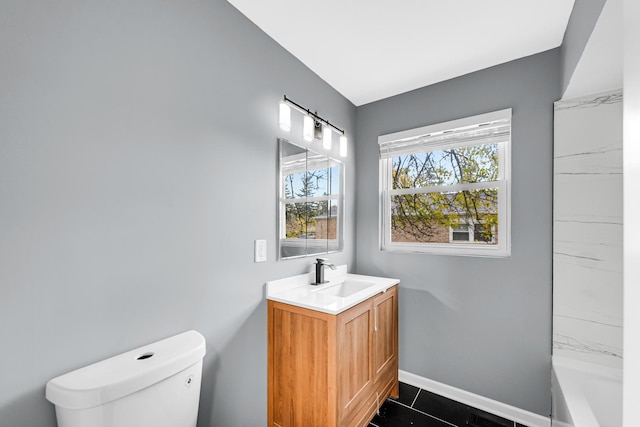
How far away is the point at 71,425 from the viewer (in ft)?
2.76

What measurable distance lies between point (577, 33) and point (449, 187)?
1.11m

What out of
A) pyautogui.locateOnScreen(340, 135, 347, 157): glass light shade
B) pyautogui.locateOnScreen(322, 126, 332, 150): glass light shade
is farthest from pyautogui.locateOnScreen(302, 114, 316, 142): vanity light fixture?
pyautogui.locateOnScreen(340, 135, 347, 157): glass light shade

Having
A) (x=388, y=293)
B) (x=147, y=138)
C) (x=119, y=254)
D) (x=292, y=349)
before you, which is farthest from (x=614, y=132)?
(x=119, y=254)

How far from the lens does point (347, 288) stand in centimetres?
220

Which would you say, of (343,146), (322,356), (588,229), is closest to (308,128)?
(343,146)

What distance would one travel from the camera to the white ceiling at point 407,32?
1500mm

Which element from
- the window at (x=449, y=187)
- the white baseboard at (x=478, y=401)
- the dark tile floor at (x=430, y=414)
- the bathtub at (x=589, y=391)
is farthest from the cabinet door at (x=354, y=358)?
the bathtub at (x=589, y=391)

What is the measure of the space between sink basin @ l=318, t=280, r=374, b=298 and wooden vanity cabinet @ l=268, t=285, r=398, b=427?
0.91 feet

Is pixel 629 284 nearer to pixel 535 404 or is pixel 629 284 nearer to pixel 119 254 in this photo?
pixel 119 254

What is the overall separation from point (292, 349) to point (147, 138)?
50.8 inches

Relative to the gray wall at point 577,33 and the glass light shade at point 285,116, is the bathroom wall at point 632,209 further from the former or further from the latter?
the glass light shade at point 285,116

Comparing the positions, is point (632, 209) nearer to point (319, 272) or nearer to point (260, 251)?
point (260, 251)

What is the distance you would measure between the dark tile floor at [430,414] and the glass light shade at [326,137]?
1.94 metres

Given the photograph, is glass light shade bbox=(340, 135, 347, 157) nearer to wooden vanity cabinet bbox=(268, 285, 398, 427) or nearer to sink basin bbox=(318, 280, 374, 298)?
sink basin bbox=(318, 280, 374, 298)
